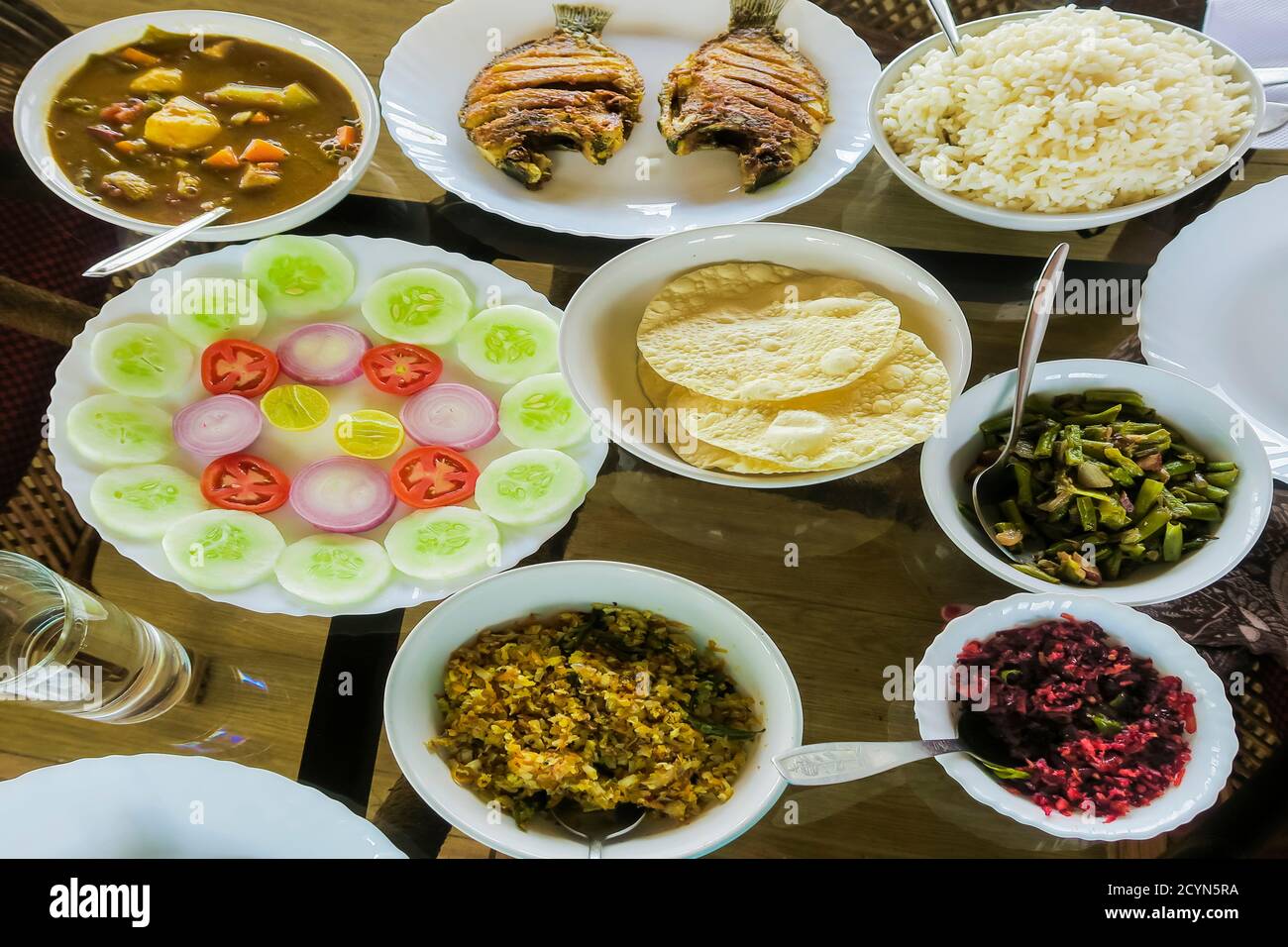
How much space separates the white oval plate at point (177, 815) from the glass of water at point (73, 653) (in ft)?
0.36

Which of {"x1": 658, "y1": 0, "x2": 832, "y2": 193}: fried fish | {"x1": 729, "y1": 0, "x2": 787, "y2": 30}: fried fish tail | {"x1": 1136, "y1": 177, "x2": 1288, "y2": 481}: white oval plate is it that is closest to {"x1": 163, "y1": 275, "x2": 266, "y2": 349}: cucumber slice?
{"x1": 658, "y1": 0, "x2": 832, "y2": 193}: fried fish

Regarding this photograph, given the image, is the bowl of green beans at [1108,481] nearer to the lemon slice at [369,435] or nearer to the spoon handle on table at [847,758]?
the spoon handle on table at [847,758]

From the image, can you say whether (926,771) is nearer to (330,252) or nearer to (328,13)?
(330,252)

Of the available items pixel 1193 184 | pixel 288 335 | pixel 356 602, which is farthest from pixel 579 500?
pixel 1193 184

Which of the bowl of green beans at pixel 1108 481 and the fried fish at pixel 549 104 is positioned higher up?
the fried fish at pixel 549 104

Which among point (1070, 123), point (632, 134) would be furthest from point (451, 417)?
point (1070, 123)

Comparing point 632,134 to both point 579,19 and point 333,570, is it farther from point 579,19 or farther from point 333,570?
point 333,570

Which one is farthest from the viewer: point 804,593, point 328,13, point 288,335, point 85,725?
point 328,13

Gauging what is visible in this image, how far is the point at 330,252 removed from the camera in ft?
5.32

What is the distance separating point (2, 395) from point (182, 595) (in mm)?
540

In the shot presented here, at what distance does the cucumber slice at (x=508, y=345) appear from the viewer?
1.54 meters

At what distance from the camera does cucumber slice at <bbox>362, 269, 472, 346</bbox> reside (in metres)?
1.57

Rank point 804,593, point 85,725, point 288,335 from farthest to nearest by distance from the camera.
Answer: point 288,335, point 804,593, point 85,725

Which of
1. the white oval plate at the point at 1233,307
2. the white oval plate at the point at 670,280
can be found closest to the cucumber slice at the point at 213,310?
the white oval plate at the point at 670,280
